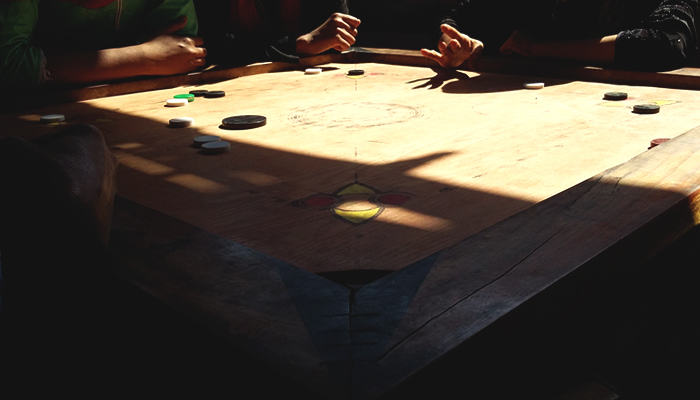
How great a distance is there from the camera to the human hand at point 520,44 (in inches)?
120

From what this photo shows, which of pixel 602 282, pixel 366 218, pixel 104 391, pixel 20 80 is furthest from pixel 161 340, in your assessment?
pixel 20 80

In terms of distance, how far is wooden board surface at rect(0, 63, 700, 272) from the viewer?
1.12m

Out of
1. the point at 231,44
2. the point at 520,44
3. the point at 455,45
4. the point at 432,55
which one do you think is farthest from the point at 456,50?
the point at 231,44

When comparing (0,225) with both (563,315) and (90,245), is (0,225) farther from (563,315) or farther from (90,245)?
(563,315)

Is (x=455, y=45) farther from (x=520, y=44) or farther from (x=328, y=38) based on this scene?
(x=328, y=38)

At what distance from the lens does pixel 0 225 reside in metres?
0.84

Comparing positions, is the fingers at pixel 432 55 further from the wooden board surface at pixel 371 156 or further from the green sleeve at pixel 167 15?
the green sleeve at pixel 167 15

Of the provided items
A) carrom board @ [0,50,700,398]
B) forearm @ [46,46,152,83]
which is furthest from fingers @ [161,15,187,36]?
carrom board @ [0,50,700,398]

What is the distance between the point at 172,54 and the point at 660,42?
215cm

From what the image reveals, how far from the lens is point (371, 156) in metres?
1.58

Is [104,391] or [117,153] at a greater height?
[117,153]

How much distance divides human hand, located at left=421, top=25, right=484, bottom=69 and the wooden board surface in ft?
1.04

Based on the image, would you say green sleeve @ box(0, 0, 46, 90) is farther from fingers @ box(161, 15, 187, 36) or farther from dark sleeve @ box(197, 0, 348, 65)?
dark sleeve @ box(197, 0, 348, 65)

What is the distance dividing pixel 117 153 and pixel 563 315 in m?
1.32
